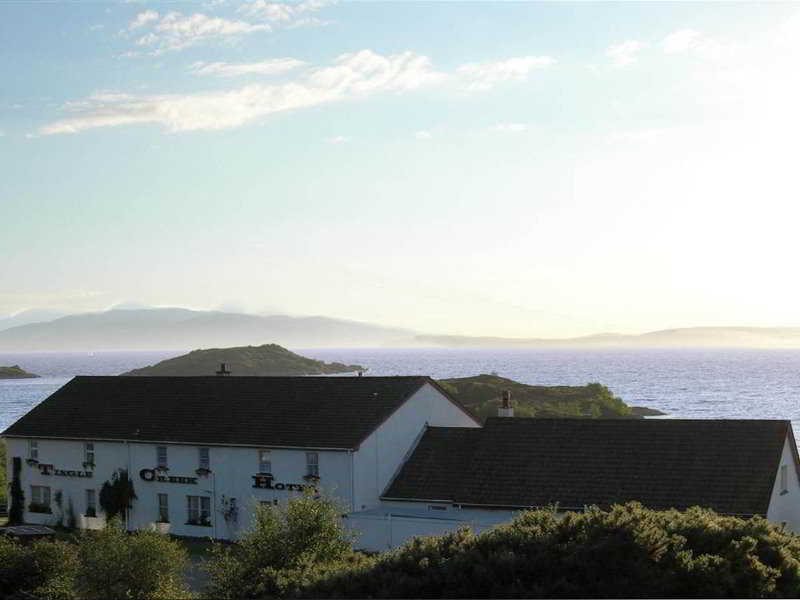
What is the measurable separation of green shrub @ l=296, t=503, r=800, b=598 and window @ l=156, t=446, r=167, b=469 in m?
23.0

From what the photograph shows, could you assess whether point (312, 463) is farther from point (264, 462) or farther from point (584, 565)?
point (584, 565)

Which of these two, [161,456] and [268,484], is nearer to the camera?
[268,484]

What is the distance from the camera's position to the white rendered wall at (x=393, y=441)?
137 ft

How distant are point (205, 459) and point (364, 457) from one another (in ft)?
23.9

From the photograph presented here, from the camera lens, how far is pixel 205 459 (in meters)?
44.9

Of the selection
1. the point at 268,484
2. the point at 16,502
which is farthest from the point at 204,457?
the point at 16,502

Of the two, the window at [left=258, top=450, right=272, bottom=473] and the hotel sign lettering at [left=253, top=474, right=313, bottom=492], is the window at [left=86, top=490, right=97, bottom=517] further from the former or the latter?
the window at [left=258, top=450, right=272, bottom=473]

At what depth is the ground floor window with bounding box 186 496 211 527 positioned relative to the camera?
44438mm

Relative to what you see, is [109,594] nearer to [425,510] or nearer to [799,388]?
[425,510]

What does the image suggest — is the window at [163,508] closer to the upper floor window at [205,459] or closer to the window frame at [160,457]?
the window frame at [160,457]

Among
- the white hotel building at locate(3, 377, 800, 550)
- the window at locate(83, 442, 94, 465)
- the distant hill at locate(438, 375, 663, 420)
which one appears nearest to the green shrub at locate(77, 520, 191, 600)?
the white hotel building at locate(3, 377, 800, 550)

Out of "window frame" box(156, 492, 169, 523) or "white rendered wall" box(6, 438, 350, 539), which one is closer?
"white rendered wall" box(6, 438, 350, 539)

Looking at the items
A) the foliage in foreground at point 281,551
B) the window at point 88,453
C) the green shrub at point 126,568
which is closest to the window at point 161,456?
the window at point 88,453

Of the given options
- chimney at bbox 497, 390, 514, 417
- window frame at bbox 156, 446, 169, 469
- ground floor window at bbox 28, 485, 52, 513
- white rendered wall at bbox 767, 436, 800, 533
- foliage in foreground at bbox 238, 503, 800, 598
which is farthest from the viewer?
ground floor window at bbox 28, 485, 52, 513
